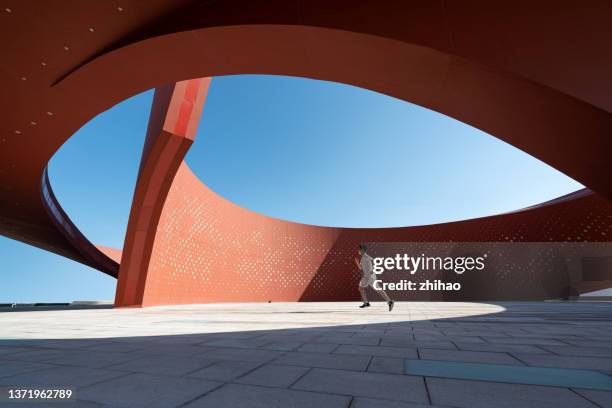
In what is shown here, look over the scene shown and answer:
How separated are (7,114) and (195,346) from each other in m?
7.38

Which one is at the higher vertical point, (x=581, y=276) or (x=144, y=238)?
(x=144, y=238)

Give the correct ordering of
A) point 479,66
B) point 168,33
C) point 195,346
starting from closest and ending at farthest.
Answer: point 195,346
point 479,66
point 168,33

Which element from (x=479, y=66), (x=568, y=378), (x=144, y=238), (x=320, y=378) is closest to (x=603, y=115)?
(x=479, y=66)

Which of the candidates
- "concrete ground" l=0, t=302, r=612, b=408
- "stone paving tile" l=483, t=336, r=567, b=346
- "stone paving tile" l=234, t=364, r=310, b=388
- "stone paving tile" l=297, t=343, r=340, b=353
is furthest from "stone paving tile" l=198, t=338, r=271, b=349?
"stone paving tile" l=483, t=336, r=567, b=346

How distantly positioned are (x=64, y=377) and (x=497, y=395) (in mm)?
2004

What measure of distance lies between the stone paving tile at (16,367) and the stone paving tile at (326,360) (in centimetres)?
131

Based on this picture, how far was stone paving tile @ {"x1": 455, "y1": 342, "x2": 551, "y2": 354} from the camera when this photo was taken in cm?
252

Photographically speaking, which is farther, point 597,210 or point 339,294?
point 339,294

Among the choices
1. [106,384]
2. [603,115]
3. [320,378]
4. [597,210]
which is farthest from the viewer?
[597,210]

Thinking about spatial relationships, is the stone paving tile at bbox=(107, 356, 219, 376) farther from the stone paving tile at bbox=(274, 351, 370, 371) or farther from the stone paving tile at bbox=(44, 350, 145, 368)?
the stone paving tile at bbox=(274, 351, 370, 371)

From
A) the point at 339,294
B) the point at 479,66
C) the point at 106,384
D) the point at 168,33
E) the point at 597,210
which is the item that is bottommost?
the point at 339,294

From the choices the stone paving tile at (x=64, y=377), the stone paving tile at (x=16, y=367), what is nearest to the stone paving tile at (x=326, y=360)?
the stone paving tile at (x=64, y=377)

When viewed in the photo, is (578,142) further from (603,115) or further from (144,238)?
(144,238)

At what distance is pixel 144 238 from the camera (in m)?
11.3
